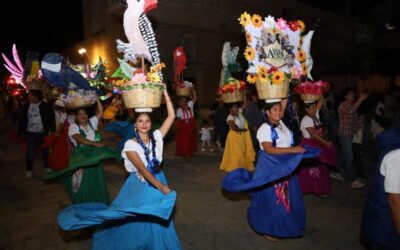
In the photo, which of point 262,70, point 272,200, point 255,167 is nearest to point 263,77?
point 262,70

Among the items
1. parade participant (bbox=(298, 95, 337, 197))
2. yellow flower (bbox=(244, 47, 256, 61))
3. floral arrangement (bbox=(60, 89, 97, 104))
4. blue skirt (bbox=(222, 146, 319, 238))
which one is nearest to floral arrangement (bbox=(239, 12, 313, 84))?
yellow flower (bbox=(244, 47, 256, 61))

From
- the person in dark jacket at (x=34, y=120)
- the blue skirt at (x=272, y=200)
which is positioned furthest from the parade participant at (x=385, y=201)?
the person in dark jacket at (x=34, y=120)

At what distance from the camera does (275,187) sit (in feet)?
13.1

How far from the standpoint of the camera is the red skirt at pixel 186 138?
9.02 metres

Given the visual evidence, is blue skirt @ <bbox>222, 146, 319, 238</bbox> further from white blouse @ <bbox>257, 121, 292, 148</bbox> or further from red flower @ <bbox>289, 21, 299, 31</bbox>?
red flower @ <bbox>289, 21, 299, 31</bbox>

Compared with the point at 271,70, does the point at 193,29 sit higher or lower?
higher

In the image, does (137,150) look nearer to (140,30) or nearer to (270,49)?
(140,30)

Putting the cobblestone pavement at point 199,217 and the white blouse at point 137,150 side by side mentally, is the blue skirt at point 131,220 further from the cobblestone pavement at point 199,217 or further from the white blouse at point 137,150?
the cobblestone pavement at point 199,217

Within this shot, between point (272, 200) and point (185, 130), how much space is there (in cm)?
531

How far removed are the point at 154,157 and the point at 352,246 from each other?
9.36 ft

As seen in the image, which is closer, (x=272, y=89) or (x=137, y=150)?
(x=137, y=150)

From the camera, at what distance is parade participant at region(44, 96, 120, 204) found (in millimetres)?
4441

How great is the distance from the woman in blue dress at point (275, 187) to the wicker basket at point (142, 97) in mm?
1504

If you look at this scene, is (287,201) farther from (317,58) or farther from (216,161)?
(317,58)
